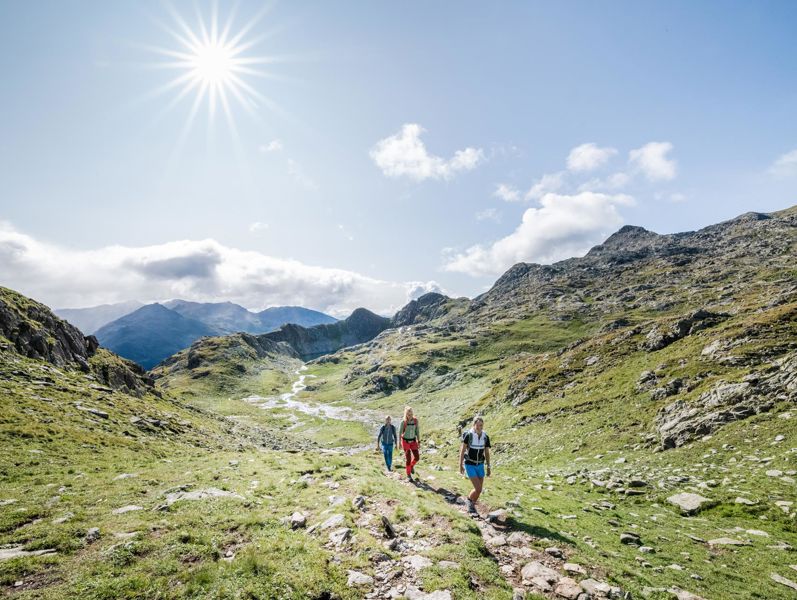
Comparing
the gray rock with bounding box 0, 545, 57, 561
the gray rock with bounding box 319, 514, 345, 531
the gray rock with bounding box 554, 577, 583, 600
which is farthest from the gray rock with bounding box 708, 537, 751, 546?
the gray rock with bounding box 0, 545, 57, 561

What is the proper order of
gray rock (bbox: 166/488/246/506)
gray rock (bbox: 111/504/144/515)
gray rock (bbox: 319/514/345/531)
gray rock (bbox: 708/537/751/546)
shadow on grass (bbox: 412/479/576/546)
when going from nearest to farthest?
gray rock (bbox: 319/514/345/531) < shadow on grass (bbox: 412/479/576/546) < gray rock (bbox: 111/504/144/515) < gray rock (bbox: 708/537/751/546) < gray rock (bbox: 166/488/246/506)

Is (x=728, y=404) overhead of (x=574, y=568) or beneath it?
overhead

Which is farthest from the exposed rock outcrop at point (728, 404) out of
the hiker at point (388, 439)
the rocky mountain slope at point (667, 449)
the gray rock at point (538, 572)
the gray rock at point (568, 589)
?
the gray rock at point (568, 589)

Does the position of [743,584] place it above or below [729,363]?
below

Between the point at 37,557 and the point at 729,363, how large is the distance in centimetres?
5223

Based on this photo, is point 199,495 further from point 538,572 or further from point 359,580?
point 538,572

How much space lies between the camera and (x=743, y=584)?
11773 millimetres

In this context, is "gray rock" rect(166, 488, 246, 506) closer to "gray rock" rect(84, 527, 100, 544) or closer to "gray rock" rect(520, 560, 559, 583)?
"gray rock" rect(84, 527, 100, 544)

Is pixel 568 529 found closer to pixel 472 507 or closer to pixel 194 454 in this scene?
pixel 472 507

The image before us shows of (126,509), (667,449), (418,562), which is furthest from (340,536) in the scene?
(667,449)

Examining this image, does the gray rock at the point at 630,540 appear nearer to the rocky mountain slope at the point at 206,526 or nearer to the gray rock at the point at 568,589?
the gray rock at the point at 568,589

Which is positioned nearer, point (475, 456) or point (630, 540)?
point (630, 540)

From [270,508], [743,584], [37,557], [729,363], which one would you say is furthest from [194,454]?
[729,363]

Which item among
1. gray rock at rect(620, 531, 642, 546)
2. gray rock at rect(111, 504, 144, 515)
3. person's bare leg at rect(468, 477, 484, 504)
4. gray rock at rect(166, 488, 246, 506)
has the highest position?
gray rock at rect(111, 504, 144, 515)
